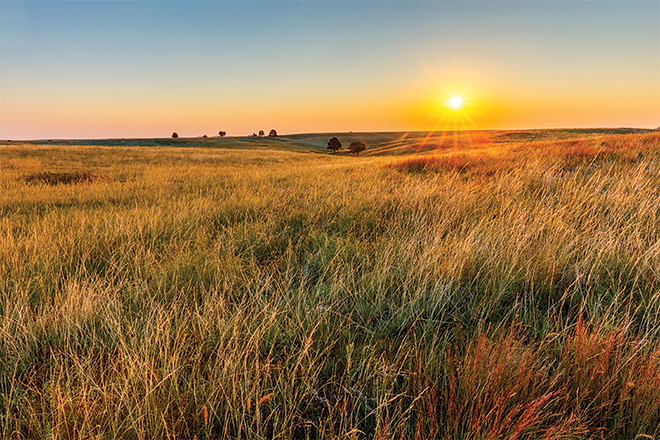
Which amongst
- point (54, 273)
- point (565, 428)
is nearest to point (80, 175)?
point (54, 273)

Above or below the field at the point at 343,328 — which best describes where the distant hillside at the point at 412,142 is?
above

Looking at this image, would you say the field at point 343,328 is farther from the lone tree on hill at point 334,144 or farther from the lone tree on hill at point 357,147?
the lone tree on hill at point 334,144

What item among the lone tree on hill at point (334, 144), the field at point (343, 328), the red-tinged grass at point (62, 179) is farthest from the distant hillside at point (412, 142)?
the field at point (343, 328)

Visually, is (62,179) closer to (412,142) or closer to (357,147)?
(357,147)

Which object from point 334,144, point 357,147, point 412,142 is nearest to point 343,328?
point 357,147

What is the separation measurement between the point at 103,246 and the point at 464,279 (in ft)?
10.9

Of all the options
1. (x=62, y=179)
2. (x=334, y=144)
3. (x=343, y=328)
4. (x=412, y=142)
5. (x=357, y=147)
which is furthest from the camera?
(x=334, y=144)

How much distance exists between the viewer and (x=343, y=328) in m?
1.67

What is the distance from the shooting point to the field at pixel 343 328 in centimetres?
115

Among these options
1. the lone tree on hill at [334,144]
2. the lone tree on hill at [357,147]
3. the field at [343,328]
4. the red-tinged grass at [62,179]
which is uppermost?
the lone tree on hill at [334,144]

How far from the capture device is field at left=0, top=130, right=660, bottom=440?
1152 mm

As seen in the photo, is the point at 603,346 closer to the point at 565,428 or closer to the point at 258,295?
the point at 565,428

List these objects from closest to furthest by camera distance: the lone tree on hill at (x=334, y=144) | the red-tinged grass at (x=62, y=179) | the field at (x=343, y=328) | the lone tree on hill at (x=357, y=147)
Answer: the field at (x=343, y=328), the red-tinged grass at (x=62, y=179), the lone tree on hill at (x=357, y=147), the lone tree on hill at (x=334, y=144)

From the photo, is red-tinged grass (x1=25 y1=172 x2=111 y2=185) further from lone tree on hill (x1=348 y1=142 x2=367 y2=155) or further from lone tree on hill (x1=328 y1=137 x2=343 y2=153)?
lone tree on hill (x1=328 y1=137 x2=343 y2=153)
